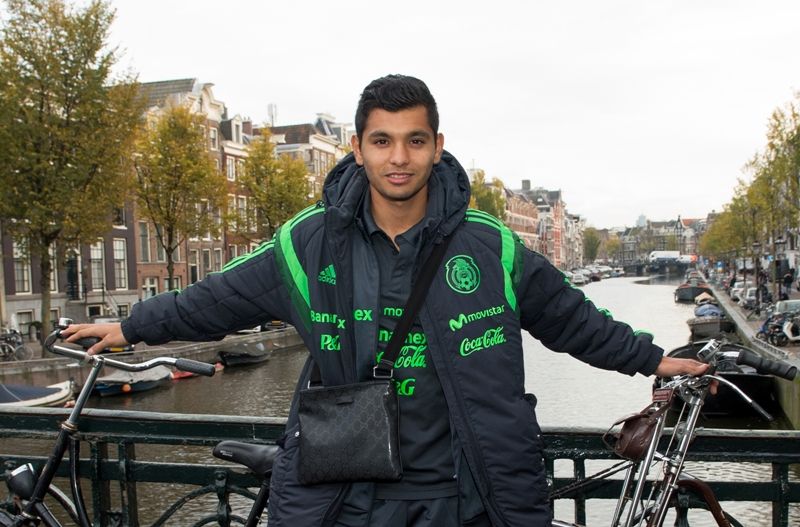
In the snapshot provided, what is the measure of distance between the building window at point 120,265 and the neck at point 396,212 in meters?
27.5

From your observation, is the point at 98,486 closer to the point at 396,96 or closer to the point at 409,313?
the point at 409,313

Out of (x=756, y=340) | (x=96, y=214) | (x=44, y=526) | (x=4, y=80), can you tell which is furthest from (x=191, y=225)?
(x=44, y=526)

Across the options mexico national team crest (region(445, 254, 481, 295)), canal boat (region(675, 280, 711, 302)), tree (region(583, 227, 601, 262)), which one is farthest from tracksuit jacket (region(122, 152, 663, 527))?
tree (region(583, 227, 601, 262))

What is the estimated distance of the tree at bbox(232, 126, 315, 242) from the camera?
3278 centimetres

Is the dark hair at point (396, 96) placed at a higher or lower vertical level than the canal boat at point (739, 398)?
higher

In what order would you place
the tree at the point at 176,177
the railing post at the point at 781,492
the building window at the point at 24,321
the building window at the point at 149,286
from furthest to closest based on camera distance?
1. the building window at the point at 149,286
2. the tree at the point at 176,177
3. the building window at the point at 24,321
4. the railing post at the point at 781,492

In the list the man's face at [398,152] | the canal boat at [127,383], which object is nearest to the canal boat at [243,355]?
the canal boat at [127,383]

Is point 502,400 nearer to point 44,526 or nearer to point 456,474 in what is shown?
point 456,474

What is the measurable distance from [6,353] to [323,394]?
18527 mm

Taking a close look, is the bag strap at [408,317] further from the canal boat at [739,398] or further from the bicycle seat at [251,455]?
the canal boat at [739,398]

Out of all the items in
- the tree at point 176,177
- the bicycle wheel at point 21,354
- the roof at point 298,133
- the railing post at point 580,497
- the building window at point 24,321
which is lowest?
the bicycle wheel at point 21,354

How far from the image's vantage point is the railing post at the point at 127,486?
300cm

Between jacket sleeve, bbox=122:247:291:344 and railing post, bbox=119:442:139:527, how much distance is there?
3.21 ft

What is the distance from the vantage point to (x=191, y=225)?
2572cm
